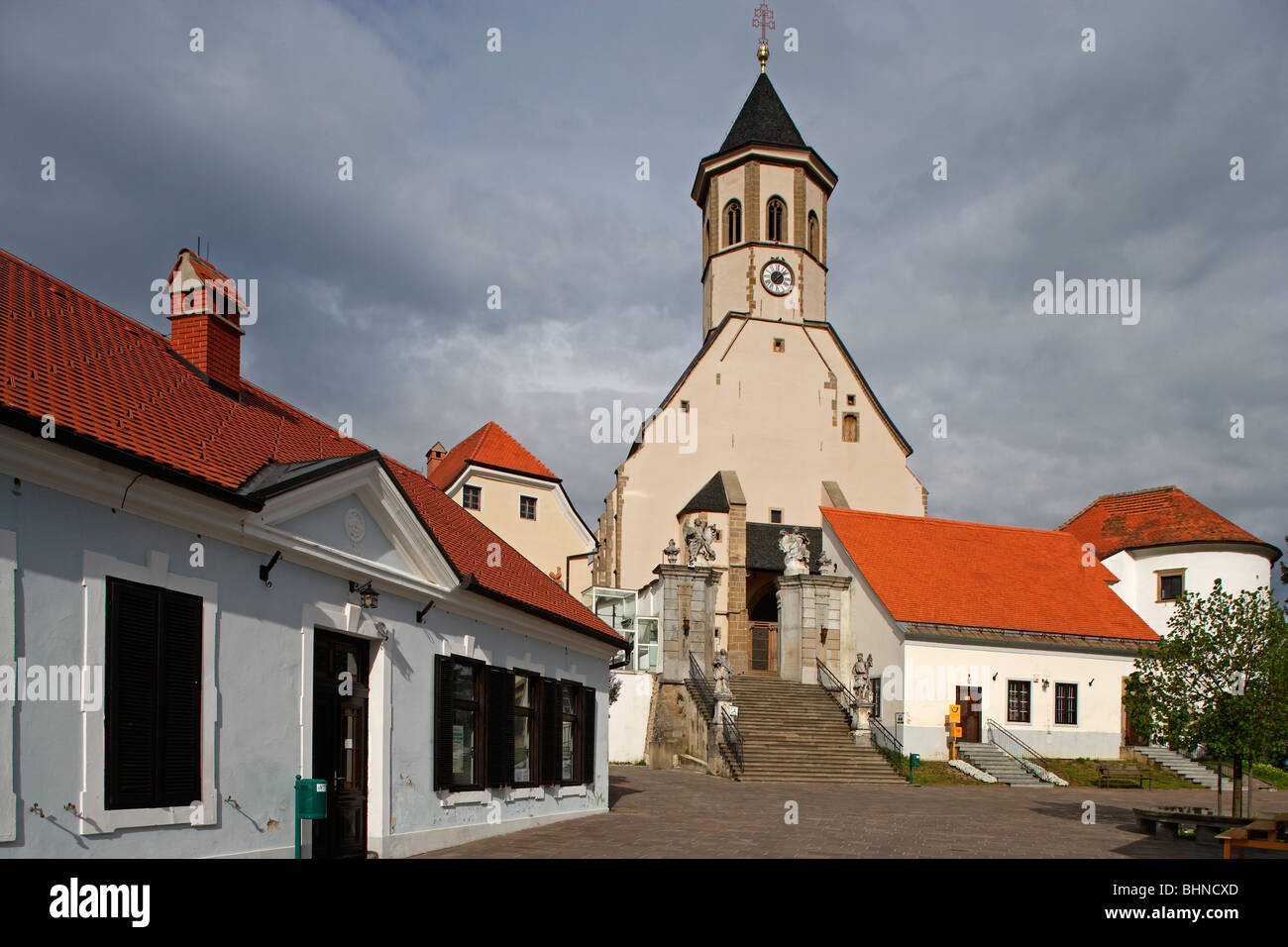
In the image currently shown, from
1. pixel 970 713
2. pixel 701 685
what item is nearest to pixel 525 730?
pixel 701 685

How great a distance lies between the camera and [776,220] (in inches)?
1909

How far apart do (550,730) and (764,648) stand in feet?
73.3

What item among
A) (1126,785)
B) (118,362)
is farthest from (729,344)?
(118,362)

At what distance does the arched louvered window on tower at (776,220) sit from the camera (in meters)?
48.2

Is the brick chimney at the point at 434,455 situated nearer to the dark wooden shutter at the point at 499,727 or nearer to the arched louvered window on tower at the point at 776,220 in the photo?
the arched louvered window on tower at the point at 776,220

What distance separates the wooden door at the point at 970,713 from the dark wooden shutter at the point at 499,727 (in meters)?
20.5

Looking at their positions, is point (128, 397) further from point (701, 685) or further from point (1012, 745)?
point (1012, 745)

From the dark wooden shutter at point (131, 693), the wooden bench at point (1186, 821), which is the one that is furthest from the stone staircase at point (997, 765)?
the dark wooden shutter at point (131, 693)

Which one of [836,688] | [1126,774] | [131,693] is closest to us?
[131,693]

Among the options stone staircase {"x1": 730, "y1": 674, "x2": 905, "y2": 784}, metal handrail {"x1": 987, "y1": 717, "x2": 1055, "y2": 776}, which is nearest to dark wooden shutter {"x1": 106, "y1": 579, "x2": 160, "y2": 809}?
stone staircase {"x1": 730, "y1": 674, "x2": 905, "y2": 784}

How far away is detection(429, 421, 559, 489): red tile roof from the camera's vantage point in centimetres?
4698

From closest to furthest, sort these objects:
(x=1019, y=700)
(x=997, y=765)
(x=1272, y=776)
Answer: (x=997, y=765) < (x=1019, y=700) < (x=1272, y=776)
